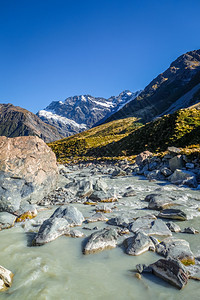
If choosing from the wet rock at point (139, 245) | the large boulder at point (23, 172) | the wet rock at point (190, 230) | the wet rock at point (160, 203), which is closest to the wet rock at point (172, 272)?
the wet rock at point (139, 245)

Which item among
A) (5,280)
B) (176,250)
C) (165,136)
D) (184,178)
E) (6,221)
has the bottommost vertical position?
(184,178)

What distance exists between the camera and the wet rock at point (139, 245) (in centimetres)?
488

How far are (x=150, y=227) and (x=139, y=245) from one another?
1.42 metres

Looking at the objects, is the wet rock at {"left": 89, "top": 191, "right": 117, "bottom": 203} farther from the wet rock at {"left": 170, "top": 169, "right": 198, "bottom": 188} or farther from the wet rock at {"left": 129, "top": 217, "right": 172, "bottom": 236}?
the wet rock at {"left": 170, "top": 169, "right": 198, "bottom": 188}

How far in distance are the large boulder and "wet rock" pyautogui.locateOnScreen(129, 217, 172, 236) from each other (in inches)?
214

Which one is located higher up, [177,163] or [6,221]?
[6,221]

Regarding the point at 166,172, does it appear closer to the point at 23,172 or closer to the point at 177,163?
the point at 177,163

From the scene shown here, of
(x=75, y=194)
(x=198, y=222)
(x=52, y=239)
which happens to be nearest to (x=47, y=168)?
(x=75, y=194)

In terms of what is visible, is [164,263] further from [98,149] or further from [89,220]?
[98,149]

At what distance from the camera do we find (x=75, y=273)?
167 inches

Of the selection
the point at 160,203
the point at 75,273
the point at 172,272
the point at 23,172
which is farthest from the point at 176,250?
the point at 23,172

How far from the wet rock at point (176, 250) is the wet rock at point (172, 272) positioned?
0.68 meters

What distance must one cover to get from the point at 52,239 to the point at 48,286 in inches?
80.3

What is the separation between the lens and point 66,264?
15.2 ft
